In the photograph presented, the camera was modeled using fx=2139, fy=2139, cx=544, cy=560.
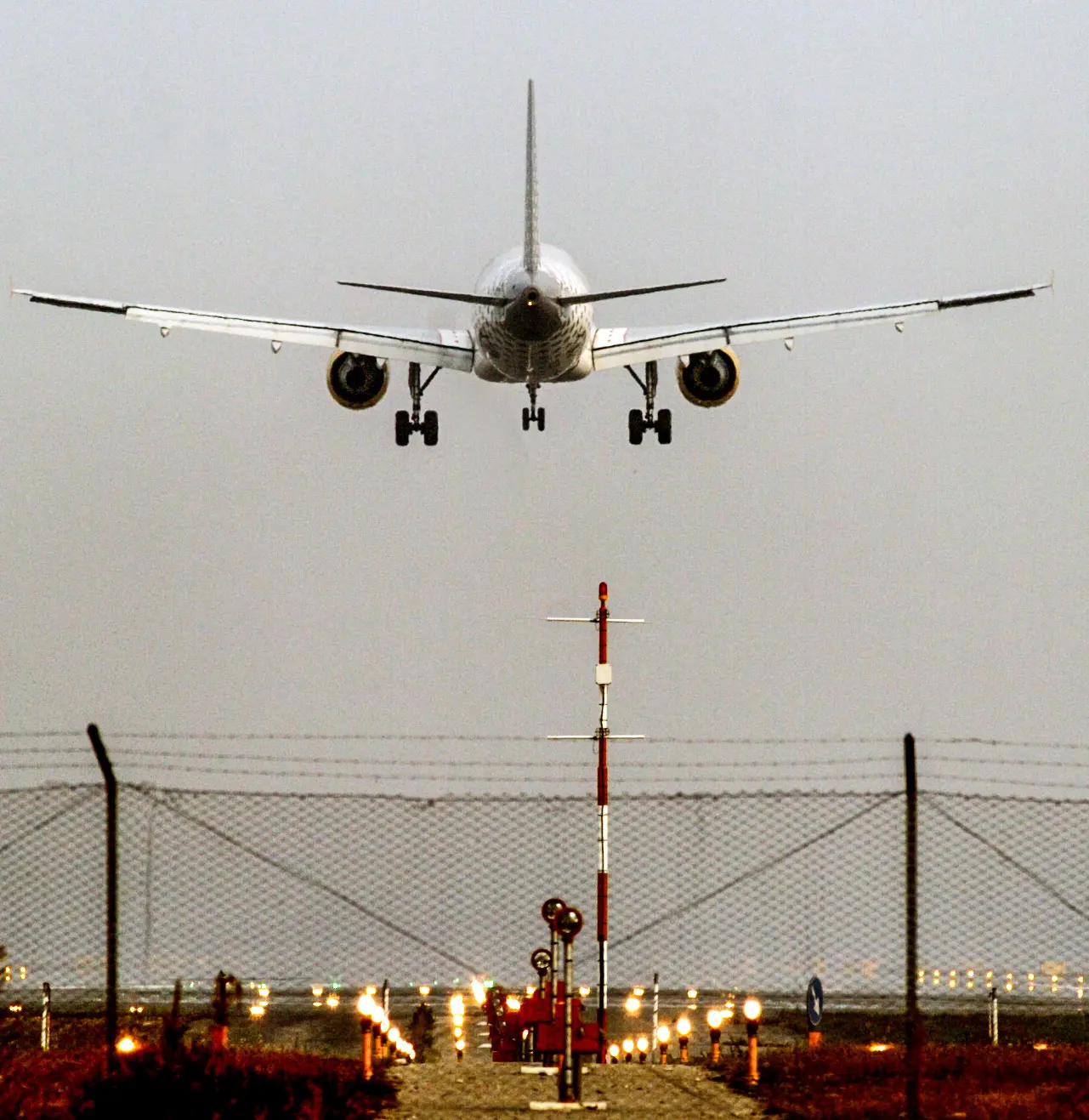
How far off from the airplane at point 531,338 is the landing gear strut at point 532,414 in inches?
1.1

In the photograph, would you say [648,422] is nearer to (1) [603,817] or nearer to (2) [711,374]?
(2) [711,374]

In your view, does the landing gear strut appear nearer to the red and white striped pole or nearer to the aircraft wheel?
the aircraft wheel

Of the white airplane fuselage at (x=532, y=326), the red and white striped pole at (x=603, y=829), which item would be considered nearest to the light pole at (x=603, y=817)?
the red and white striped pole at (x=603, y=829)

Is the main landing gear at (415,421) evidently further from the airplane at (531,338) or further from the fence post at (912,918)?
the fence post at (912,918)

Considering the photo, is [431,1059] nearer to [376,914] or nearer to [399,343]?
[376,914]

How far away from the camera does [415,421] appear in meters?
54.8

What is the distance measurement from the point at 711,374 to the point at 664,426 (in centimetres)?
269

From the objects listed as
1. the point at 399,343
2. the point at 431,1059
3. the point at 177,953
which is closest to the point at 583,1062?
the point at 431,1059

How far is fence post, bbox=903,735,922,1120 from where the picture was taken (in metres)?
15.9

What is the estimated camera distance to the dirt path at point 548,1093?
18.6m

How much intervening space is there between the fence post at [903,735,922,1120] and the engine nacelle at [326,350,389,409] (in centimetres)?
3695

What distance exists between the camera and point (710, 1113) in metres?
18.4

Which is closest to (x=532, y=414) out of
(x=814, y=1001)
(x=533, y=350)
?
(x=533, y=350)

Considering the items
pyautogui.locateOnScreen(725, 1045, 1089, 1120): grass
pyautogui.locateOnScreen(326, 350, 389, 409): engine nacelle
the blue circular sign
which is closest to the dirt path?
pyautogui.locateOnScreen(725, 1045, 1089, 1120): grass
